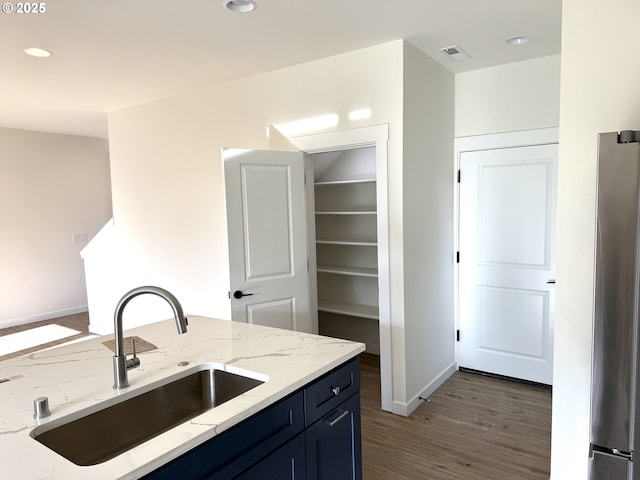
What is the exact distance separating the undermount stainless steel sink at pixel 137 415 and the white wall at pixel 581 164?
1.48 metres

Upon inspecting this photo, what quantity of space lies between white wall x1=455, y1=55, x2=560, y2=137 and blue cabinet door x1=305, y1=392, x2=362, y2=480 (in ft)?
8.85

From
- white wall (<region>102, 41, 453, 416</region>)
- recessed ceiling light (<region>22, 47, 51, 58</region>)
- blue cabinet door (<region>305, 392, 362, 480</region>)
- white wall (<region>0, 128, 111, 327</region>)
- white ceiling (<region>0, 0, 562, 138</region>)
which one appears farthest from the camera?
white wall (<region>0, 128, 111, 327</region>)

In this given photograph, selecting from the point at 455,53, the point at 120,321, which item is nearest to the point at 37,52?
the point at 120,321

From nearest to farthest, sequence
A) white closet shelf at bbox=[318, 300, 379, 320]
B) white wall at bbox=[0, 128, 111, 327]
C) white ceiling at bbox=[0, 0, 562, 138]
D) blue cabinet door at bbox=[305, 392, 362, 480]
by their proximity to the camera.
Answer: blue cabinet door at bbox=[305, 392, 362, 480] < white ceiling at bbox=[0, 0, 562, 138] < white closet shelf at bbox=[318, 300, 379, 320] < white wall at bbox=[0, 128, 111, 327]

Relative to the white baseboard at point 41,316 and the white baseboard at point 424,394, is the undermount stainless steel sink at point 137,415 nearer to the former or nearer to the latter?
the white baseboard at point 424,394

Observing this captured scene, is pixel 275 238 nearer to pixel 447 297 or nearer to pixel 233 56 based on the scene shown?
pixel 233 56

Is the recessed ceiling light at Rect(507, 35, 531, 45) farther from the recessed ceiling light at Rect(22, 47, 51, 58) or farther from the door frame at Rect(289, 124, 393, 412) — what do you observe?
the recessed ceiling light at Rect(22, 47, 51, 58)

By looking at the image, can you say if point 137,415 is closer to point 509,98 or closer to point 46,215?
point 509,98

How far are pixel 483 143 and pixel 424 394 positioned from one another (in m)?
2.09

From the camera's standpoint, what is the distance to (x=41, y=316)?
6086mm

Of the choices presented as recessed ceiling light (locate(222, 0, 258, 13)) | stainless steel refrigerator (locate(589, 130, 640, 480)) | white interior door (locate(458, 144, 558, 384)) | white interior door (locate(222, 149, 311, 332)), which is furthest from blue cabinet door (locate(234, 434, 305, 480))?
white interior door (locate(458, 144, 558, 384))

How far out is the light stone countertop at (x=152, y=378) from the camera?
1066 mm

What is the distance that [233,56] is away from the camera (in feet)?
10.5

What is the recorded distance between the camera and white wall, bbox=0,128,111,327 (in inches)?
226
